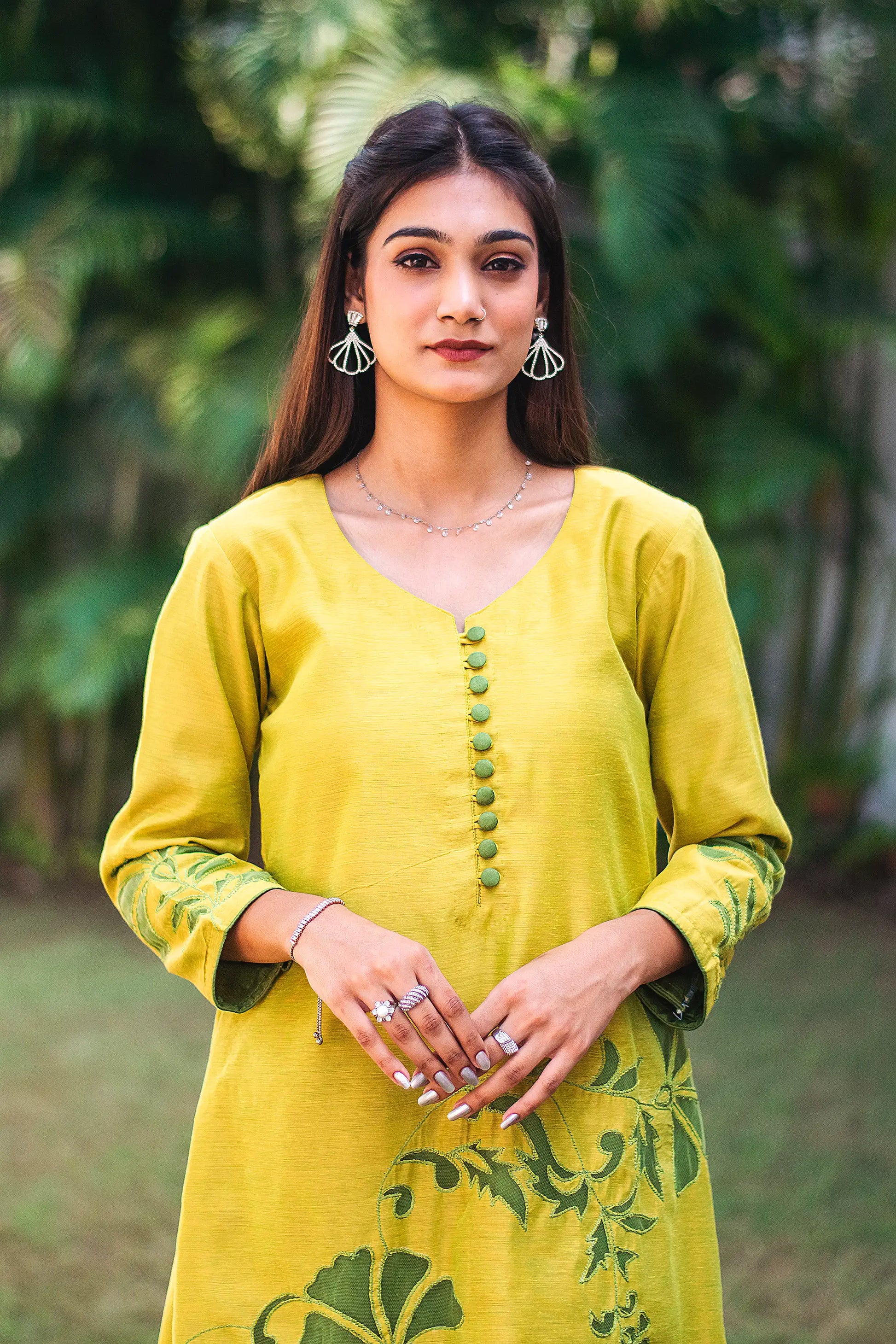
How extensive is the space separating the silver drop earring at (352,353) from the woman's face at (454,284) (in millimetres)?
108

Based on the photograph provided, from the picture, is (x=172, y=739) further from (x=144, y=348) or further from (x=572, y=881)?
(x=144, y=348)

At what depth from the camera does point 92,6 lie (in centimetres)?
566

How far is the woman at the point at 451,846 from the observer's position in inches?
55.1

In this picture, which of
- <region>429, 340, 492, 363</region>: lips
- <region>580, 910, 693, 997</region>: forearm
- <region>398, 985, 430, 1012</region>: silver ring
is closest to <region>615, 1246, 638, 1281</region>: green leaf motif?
<region>580, 910, 693, 997</region>: forearm

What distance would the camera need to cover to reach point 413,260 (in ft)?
4.81

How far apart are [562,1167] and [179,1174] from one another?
2412 mm

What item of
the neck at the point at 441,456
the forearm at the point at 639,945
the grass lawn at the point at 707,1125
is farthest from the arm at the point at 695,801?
the grass lawn at the point at 707,1125

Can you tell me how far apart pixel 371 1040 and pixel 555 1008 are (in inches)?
6.6

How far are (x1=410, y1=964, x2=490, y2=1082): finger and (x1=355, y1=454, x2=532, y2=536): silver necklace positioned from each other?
49 cm

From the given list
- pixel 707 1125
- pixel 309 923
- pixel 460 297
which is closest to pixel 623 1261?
pixel 309 923

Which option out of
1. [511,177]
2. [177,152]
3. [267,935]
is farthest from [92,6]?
[267,935]

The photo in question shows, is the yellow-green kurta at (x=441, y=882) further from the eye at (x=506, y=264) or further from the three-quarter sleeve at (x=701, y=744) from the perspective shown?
the eye at (x=506, y=264)

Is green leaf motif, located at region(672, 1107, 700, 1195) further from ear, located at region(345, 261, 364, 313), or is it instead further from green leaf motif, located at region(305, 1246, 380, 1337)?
ear, located at region(345, 261, 364, 313)

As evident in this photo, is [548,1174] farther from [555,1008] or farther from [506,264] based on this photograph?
[506,264]
